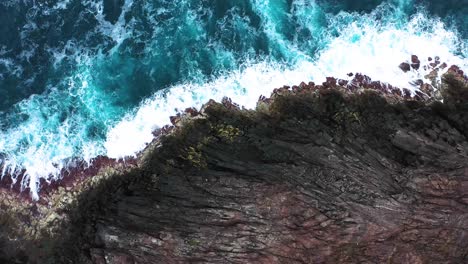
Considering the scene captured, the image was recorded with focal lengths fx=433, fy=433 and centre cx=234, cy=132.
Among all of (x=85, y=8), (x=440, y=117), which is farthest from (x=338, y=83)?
(x=85, y=8)

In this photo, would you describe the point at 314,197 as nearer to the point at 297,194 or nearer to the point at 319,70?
the point at 297,194

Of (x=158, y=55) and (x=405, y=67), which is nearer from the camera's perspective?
(x=405, y=67)

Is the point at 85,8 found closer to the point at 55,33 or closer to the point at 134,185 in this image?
the point at 55,33

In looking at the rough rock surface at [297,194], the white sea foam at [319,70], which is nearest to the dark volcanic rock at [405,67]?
the white sea foam at [319,70]

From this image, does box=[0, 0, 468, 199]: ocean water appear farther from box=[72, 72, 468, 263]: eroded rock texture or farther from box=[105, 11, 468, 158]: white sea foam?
box=[72, 72, 468, 263]: eroded rock texture

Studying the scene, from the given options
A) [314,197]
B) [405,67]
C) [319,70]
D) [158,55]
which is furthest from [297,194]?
[158,55]
